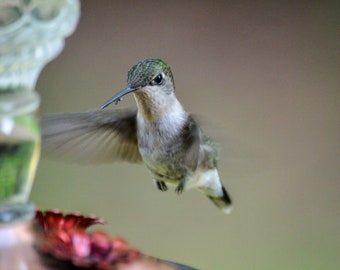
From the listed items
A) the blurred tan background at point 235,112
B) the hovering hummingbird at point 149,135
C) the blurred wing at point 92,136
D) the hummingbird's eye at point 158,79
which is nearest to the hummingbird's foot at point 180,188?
the hovering hummingbird at point 149,135

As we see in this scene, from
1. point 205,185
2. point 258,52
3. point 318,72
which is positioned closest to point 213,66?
point 258,52

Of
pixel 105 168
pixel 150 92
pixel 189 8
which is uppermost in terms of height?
pixel 189 8

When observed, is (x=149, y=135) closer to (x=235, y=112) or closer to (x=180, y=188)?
(x=180, y=188)

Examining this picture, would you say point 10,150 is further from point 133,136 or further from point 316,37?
point 316,37

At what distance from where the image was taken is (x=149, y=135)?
175cm

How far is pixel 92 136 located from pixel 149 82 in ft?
0.57

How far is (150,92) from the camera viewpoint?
1.72 m

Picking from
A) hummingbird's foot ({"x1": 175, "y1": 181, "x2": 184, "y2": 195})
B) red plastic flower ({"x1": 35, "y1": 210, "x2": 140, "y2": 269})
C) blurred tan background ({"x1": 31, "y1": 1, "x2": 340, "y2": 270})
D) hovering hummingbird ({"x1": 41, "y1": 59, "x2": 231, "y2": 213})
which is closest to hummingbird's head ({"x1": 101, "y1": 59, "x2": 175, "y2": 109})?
hovering hummingbird ({"x1": 41, "y1": 59, "x2": 231, "y2": 213})

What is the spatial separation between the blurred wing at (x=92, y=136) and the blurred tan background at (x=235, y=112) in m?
2.25

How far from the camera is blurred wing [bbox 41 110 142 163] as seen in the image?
1565mm

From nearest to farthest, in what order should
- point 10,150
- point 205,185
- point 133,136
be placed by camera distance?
1. point 10,150
2. point 133,136
3. point 205,185

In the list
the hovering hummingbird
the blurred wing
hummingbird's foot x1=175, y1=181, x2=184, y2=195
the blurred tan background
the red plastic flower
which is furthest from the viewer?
the blurred tan background

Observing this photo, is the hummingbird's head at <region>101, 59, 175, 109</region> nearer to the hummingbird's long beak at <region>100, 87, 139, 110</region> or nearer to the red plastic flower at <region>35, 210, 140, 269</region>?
the hummingbird's long beak at <region>100, 87, 139, 110</region>

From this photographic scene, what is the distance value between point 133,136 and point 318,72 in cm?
253
